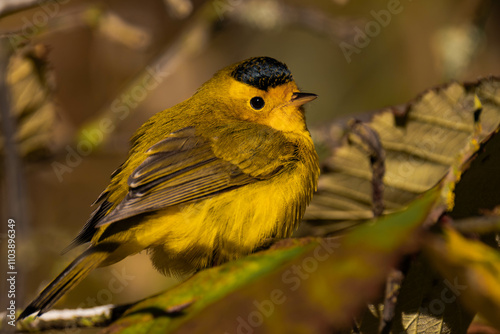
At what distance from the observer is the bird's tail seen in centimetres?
171

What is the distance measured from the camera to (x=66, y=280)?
1.86 meters

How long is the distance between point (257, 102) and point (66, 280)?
1.13 meters

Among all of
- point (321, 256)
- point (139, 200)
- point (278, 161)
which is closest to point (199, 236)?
point (139, 200)

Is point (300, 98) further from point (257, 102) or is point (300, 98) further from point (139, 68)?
point (139, 68)

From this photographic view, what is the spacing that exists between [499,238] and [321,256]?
58 centimetres

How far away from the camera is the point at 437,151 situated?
1931 millimetres

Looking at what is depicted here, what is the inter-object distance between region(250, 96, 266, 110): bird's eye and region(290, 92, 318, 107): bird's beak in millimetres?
139
